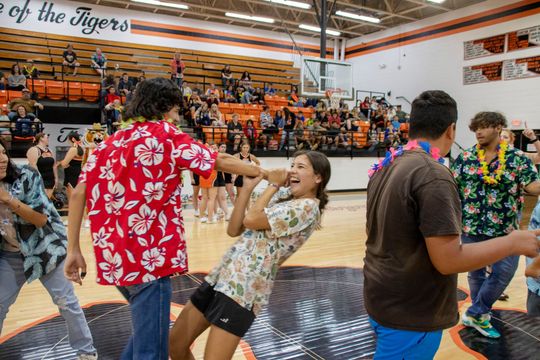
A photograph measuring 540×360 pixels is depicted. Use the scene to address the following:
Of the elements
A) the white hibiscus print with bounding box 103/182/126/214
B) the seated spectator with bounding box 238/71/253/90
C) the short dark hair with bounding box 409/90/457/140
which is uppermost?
the seated spectator with bounding box 238/71/253/90

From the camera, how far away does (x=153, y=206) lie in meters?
1.72

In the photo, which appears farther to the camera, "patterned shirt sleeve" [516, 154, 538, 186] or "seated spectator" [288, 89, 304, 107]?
"seated spectator" [288, 89, 304, 107]

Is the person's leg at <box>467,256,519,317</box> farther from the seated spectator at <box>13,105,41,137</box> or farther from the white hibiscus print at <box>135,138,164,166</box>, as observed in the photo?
the seated spectator at <box>13,105,41,137</box>

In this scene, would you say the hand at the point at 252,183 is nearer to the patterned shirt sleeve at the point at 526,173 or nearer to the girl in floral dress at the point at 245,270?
the girl in floral dress at the point at 245,270

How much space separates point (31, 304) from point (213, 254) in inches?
96.4

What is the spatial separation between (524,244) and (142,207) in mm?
1429

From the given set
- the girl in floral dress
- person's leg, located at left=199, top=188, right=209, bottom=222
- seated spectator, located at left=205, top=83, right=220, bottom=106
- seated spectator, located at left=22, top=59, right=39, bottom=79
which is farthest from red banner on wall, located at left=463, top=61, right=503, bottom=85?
the girl in floral dress

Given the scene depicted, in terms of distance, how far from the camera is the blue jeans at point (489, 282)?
3334mm

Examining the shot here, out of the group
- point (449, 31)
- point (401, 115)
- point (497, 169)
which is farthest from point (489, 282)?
point (449, 31)

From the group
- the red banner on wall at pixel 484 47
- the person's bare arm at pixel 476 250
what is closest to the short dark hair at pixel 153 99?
the person's bare arm at pixel 476 250

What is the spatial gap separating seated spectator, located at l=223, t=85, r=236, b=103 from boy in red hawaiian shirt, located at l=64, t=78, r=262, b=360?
14.8 m

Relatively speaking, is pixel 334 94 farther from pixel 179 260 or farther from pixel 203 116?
pixel 179 260

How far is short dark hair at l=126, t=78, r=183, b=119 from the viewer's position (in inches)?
70.1

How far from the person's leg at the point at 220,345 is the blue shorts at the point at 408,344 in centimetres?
68
